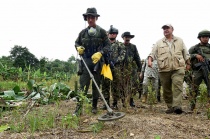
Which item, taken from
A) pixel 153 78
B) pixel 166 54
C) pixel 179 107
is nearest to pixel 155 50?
pixel 166 54

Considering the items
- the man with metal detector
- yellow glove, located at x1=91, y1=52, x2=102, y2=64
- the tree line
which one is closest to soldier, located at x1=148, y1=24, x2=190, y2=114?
the man with metal detector

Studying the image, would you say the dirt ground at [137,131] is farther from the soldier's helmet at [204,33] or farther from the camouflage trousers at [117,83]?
the soldier's helmet at [204,33]

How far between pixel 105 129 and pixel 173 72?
2.38 m

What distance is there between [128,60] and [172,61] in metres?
0.88

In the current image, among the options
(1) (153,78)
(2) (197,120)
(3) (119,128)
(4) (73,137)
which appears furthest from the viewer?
(1) (153,78)

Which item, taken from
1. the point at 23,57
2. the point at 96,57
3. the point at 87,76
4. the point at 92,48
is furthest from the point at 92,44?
the point at 23,57

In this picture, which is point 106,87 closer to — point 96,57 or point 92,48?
point 92,48

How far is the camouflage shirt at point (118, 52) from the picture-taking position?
643 centimetres

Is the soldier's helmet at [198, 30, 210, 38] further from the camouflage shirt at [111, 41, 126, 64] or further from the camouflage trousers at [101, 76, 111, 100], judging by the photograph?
the camouflage trousers at [101, 76, 111, 100]

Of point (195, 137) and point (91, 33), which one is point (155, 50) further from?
point (195, 137)

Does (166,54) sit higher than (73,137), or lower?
higher

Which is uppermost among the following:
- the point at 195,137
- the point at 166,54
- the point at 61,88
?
the point at 166,54

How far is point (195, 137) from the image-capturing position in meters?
3.80

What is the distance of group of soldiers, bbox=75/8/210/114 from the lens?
212 inches
